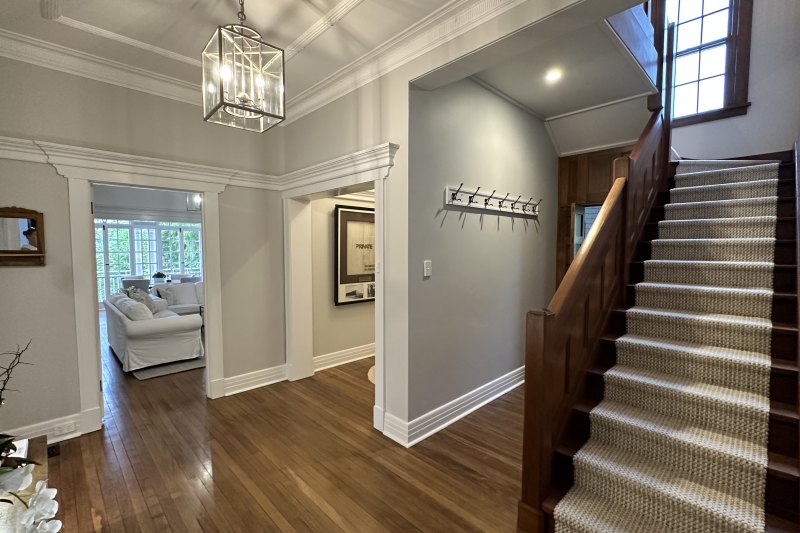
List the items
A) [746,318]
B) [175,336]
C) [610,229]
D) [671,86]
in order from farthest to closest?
[175,336], [671,86], [610,229], [746,318]

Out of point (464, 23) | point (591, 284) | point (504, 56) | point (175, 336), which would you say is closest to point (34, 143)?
point (175, 336)

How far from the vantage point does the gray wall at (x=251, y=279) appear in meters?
3.54

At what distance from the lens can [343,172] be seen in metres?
3.07

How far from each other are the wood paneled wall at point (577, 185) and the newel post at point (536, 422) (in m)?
2.94

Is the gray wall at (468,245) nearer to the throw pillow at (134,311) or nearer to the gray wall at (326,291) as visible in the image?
the gray wall at (326,291)

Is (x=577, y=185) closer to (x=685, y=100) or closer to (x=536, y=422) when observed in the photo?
(x=685, y=100)

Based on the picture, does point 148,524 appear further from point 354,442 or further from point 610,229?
point 610,229

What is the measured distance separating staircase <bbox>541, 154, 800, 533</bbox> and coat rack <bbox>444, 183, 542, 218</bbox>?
1.19 metres

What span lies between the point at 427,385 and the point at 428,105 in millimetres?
2181

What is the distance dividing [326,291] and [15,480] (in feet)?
11.9

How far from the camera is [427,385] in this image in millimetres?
2814

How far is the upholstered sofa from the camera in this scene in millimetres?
Answer: 6765

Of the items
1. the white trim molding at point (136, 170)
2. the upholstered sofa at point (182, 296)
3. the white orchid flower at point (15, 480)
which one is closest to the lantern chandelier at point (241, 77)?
the white orchid flower at point (15, 480)

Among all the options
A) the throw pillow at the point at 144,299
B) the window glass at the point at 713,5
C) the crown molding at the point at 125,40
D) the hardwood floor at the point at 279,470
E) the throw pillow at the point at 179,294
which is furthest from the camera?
the throw pillow at the point at 179,294
